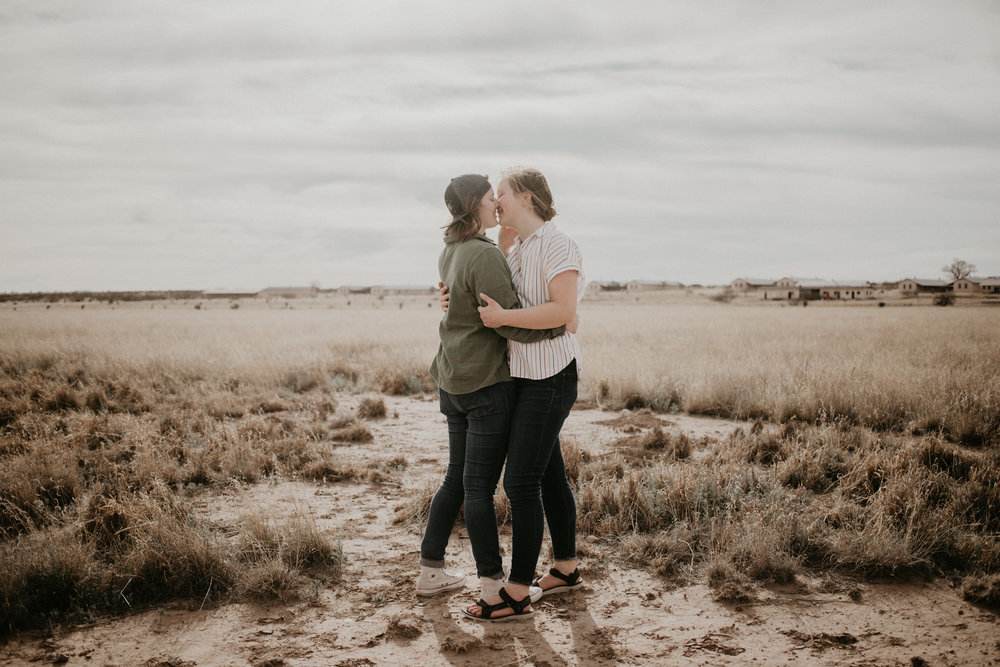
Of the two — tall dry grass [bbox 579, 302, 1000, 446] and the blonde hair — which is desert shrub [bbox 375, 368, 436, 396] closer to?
tall dry grass [bbox 579, 302, 1000, 446]

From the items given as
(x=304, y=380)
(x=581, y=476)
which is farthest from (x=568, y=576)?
(x=304, y=380)

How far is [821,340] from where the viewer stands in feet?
54.2

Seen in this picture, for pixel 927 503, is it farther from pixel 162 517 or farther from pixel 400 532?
pixel 162 517

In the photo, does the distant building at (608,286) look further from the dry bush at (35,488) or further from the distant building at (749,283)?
the dry bush at (35,488)

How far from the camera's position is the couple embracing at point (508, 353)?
2.98 metres

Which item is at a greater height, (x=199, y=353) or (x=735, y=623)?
(x=199, y=353)

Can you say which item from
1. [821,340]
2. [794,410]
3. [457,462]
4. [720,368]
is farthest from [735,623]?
[821,340]

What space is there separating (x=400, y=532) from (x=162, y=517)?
1.76 meters

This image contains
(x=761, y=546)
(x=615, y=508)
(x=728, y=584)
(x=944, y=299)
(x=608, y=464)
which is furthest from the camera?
(x=944, y=299)

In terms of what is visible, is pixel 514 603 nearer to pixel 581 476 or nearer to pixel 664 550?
pixel 664 550

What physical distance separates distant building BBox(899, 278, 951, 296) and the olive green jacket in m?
27.4

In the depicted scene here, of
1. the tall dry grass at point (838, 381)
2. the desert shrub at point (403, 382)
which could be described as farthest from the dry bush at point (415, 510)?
the desert shrub at point (403, 382)

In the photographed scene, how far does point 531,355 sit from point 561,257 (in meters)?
0.54

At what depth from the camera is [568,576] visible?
367cm
